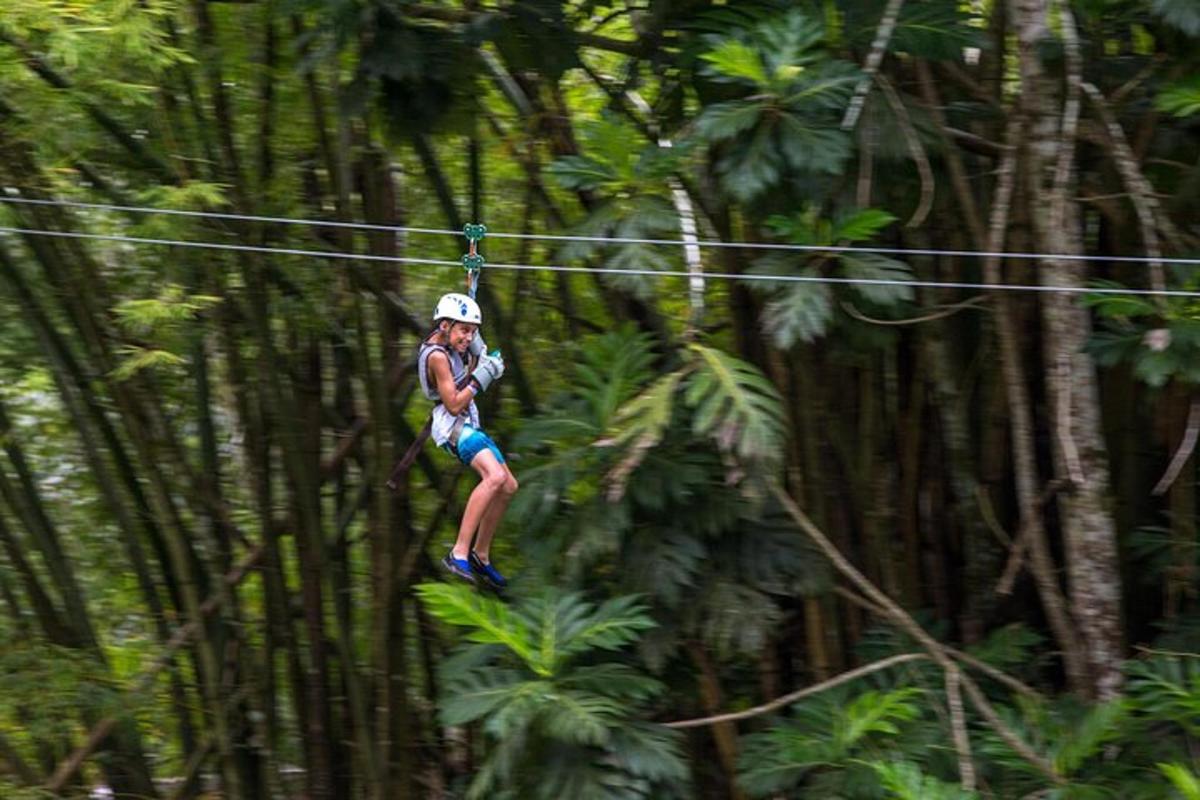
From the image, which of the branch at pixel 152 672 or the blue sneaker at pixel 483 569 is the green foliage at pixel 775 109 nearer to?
the blue sneaker at pixel 483 569

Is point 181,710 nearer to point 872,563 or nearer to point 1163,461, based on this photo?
point 872,563

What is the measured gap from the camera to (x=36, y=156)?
434 centimetres

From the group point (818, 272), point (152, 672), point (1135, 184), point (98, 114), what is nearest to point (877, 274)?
point (818, 272)

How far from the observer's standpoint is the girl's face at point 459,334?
3238 millimetres

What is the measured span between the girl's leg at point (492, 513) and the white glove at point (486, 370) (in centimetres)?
14

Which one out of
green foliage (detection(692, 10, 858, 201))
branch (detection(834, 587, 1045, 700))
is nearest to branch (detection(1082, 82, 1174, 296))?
green foliage (detection(692, 10, 858, 201))

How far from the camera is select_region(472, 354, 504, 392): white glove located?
10.8 feet

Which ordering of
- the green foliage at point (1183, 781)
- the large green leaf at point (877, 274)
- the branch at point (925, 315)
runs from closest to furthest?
the green foliage at point (1183, 781)
the large green leaf at point (877, 274)
the branch at point (925, 315)

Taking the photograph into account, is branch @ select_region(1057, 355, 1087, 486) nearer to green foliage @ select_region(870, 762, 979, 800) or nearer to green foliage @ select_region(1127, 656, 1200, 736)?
green foliage @ select_region(1127, 656, 1200, 736)

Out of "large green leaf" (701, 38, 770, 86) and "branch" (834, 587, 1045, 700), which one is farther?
"branch" (834, 587, 1045, 700)

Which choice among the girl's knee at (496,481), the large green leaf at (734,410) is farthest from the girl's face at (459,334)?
the large green leaf at (734,410)

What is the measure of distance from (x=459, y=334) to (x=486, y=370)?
0.34 feet

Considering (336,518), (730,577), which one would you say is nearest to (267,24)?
(336,518)

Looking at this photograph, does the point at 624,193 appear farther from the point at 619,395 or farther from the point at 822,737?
the point at 822,737
